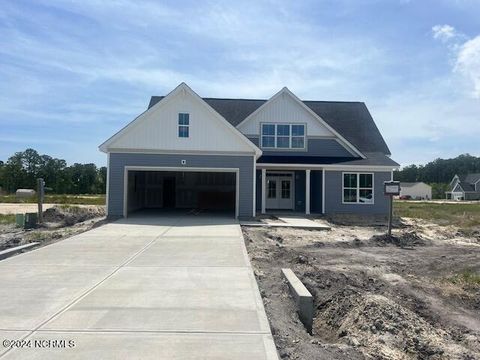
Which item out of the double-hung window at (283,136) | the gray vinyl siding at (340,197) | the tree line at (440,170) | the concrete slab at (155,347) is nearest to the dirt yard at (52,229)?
the concrete slab at (155,347)

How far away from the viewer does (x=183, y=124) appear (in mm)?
22109

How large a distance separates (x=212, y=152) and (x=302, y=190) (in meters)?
7.92

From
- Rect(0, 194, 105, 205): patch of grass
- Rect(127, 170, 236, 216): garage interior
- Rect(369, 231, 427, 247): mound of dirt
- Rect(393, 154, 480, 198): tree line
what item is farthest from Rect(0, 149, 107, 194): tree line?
Rect(393, 154, 480, 198): tree line

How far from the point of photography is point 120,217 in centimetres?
2181

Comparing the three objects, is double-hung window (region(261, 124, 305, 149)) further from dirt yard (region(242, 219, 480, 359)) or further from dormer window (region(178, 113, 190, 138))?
dirt yard (region(242, 219, 480, 359))

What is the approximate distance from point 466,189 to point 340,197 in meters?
A: 92.8

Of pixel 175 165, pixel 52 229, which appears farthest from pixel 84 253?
pixel 175 165

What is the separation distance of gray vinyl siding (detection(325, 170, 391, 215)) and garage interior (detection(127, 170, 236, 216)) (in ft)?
22.2

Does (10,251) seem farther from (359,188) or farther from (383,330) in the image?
(359,188)

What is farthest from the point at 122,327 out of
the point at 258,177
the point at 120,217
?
the point at 258,177

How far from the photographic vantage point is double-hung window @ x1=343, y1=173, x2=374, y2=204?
26.0m

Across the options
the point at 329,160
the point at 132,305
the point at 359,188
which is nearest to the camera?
the point at 132,305

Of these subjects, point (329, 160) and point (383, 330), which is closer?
point (383, 330)

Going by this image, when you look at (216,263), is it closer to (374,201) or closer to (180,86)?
(180,86)
